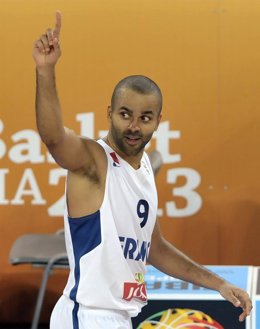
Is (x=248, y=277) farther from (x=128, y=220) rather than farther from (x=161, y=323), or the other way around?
(x=128, y=220)

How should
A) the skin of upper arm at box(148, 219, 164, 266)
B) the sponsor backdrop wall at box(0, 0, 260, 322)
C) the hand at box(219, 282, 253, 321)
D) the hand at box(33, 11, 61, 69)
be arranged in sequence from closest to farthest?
1. the hand at box(33, 11, 61, 69)
2. the hand at box(219, 282, 253, 321)
3. the skin of upper arm at box(148, 219, 164, 266)
4. the sponsor backdrop wall at box(0, 0, 260, 322)

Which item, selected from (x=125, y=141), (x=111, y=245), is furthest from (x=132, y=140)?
(x=111, y=245)

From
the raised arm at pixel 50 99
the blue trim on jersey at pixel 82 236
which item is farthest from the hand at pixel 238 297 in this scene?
the raised arm at pixel 50 99

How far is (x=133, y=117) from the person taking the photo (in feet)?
10.3

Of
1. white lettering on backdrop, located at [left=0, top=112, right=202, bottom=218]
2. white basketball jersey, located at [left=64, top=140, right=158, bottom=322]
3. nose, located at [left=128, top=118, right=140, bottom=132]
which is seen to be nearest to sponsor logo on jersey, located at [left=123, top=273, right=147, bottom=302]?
white basketball jersey, located at [left=64, top=140, right=158, bottom=322]

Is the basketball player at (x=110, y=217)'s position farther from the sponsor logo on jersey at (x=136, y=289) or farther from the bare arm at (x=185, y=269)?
the bare arm at (x=185, y=269)

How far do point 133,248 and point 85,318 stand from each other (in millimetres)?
308

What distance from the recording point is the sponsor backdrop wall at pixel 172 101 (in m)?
6.32

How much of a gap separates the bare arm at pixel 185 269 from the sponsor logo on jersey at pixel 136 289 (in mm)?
352

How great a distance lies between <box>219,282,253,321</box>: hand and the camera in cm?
349

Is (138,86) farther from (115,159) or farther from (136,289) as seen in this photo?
(136,289)

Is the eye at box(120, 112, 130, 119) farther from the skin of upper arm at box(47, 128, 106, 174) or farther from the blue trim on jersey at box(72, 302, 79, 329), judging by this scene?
the blue trim on jersey at box(72, 302, 79, 329)

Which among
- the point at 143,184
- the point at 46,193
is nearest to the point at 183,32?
the point at 46,193

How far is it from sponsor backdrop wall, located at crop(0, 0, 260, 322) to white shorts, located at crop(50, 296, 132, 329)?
314cm
